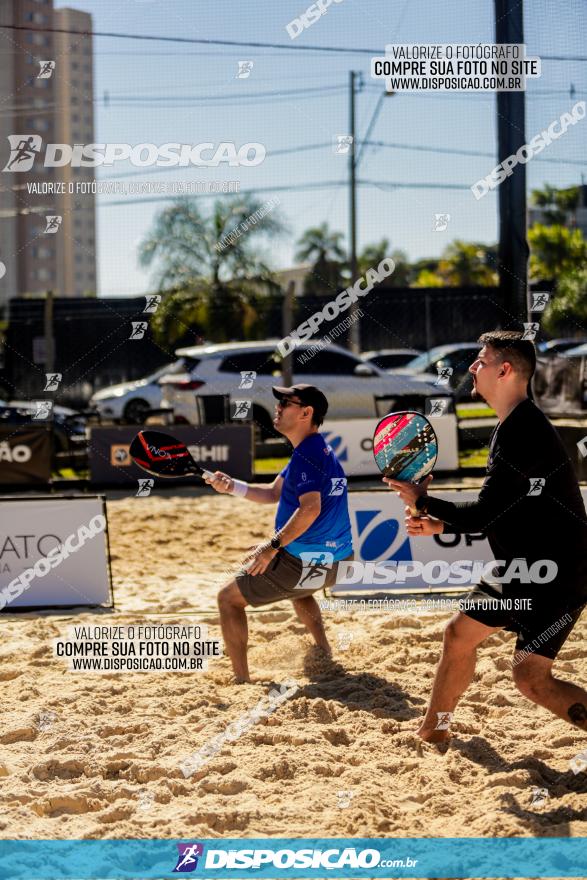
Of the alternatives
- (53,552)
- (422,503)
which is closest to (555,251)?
(53,552)

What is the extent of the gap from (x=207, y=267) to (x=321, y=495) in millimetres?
19035

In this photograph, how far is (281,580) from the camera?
521 cm

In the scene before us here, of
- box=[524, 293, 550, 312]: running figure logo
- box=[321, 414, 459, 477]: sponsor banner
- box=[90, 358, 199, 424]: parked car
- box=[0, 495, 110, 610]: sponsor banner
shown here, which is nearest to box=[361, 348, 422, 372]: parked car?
box=[90, 358, 199, 424]: parked car

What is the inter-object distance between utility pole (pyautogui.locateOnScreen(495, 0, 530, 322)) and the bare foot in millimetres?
5433

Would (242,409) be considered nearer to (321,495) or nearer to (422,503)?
(321,495)

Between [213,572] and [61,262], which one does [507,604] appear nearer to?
[213,572]

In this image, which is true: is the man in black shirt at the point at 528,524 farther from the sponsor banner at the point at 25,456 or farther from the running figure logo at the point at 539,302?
the sponsor banner at the point at 25,456

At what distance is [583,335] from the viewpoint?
25406 millimetres

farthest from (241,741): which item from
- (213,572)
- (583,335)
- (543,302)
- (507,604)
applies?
(583,335)

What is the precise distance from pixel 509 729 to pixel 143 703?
1770 mm

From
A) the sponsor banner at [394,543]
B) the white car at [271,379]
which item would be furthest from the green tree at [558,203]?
the sponsor banner at [394,543]

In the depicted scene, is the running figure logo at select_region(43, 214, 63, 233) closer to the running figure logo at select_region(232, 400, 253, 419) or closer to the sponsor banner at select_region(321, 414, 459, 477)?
the running figure logo at select_region(232, 400, 253, 419)

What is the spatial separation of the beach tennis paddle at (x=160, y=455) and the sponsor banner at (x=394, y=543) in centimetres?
220

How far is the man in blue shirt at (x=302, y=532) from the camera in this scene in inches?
203
